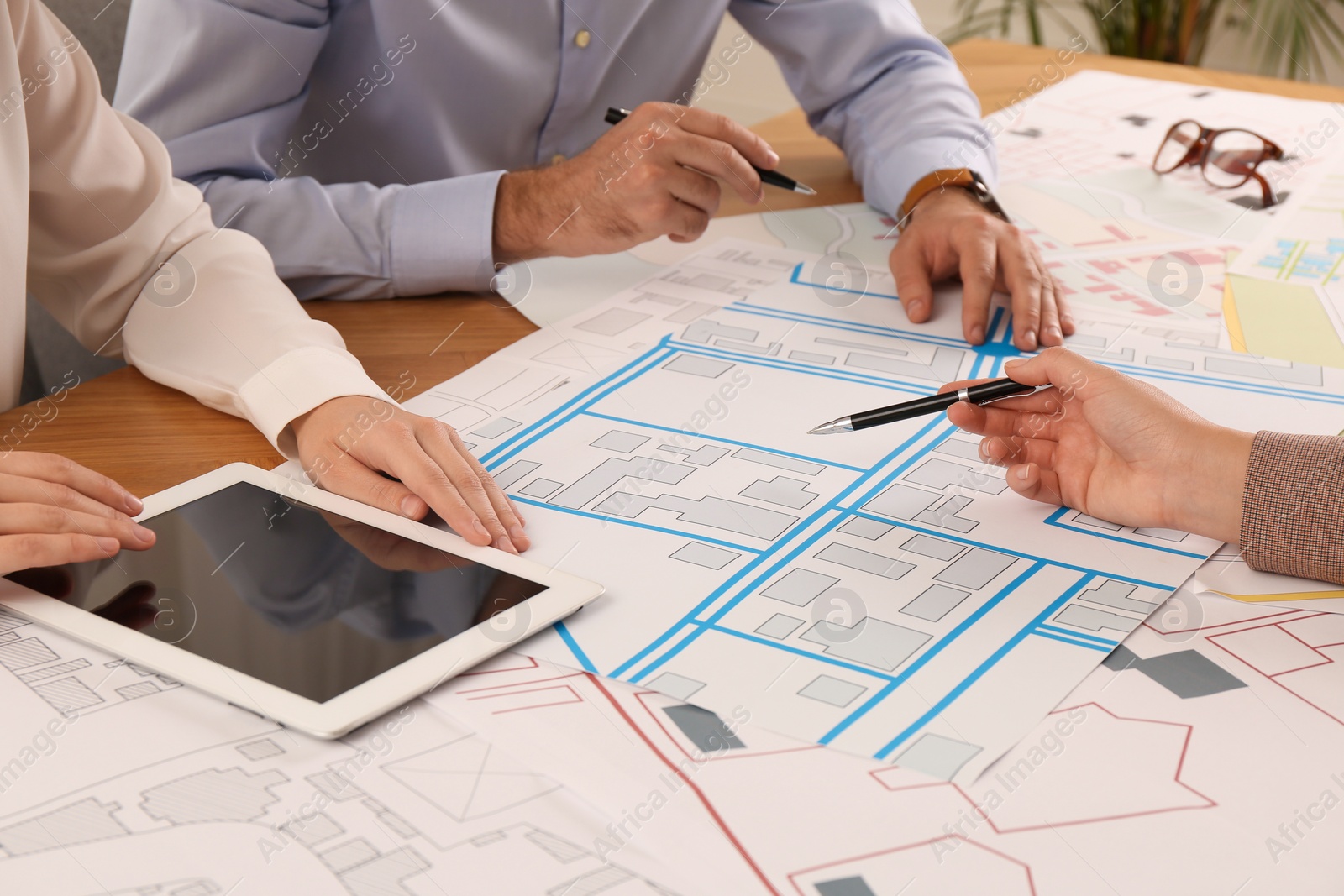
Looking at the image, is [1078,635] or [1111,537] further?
[1111,537]

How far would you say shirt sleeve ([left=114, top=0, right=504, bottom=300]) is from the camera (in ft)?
3.93

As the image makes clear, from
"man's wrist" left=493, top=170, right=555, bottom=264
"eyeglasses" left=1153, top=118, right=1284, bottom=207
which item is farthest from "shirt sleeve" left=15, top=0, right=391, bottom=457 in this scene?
"eyeglasses" left=1153, top=118, right=1284, bottom=207

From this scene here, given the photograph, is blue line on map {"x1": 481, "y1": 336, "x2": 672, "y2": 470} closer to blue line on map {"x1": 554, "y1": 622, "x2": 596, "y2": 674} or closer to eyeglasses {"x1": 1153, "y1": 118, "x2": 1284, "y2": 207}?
blue line on map {"x1": 554, "y1": 622, "x2": 596, "y2": 674}

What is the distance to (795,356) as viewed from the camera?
1.08 m

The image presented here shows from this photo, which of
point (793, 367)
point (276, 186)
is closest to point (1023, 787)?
point (793, 367)

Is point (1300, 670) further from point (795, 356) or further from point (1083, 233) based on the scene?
point (1083, 233)

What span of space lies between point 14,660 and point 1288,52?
3.70 metres

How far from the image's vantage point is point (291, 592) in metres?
0.70

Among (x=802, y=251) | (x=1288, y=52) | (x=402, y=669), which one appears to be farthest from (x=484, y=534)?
(x=1288, y=52)

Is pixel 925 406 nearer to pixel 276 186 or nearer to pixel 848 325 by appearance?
pixel 848 325

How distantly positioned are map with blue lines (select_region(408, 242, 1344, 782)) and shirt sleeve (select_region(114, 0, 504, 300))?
0.18 metres

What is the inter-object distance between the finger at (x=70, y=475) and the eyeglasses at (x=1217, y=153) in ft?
4.59

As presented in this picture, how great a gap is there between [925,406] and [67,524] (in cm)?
62

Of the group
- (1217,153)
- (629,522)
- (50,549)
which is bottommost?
(1217,153)
